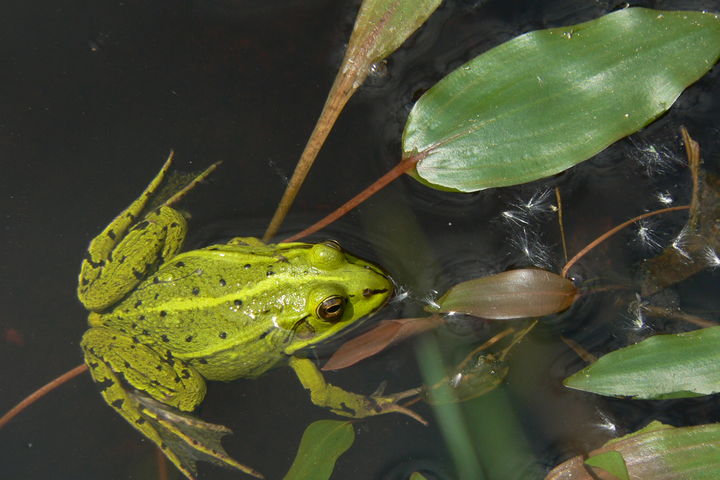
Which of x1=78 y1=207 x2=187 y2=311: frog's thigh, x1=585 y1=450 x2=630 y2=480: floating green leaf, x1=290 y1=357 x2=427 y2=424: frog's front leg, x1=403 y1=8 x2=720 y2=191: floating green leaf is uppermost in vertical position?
x1=403 y1=8 x2=720 y2=191: floating green leaf

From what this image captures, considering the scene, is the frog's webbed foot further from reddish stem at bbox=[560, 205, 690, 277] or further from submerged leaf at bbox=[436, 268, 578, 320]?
reddish stem at bbox=[560, 205, 690, 277]

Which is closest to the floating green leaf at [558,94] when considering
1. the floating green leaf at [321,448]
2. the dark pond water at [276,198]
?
the dark pond water at [276,198]

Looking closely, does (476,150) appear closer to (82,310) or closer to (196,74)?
(196,74)

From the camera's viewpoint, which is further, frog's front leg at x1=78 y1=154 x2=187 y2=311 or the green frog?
frog's front leg at x1=78 y1=154 x2=187 y2=311

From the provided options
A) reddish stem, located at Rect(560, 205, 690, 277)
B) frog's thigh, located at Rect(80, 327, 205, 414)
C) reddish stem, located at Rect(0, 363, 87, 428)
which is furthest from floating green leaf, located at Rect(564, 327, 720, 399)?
reddish stem, located at Rect(0, 363, 87, 428)

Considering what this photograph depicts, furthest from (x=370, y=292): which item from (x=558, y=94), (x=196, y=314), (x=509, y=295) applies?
(x=558, y=94)

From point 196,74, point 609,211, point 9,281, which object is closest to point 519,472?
point 609,211

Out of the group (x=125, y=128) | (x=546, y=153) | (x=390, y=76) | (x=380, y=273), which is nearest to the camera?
(x=546, y=153)
